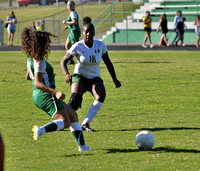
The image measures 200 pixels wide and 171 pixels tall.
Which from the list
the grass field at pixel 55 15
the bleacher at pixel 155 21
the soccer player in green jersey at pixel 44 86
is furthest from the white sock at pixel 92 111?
the grass field at pixel 55 15

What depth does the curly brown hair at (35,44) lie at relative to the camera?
7.03 metres

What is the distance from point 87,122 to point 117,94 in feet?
15.5

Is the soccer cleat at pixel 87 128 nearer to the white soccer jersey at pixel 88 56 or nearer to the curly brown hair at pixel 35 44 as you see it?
the white soccer jersey at pixel 88 56

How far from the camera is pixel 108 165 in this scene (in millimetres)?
6785

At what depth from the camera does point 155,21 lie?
38.9 meters

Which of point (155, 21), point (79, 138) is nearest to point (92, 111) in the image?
point (79, 138)

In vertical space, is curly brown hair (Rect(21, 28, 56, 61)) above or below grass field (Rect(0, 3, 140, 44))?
above

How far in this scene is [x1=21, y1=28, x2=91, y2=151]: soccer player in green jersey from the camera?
277 inches

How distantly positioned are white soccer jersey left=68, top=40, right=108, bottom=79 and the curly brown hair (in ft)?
6.56

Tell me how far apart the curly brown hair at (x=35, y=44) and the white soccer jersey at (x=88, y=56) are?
200 cm

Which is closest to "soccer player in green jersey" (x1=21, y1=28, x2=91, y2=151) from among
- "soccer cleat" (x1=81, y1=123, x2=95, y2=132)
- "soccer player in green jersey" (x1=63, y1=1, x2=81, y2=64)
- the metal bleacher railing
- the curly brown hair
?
the curly brown hair

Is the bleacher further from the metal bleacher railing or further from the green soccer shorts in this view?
the green soccer shorts

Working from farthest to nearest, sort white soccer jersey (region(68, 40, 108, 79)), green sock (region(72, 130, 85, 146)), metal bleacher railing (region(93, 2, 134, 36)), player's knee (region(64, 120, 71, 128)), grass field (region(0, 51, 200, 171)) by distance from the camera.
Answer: metal bleacher railing (region(93, 2, 134, 36))
white soccer jersey (region(68, 40, 108, 79))
green sock (region(72, 130, 85, 146))
player's knee (region(64, 120, 71, 128))
grass field (region(0, 51, 200, 171))

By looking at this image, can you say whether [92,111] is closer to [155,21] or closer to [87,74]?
[87,74]
